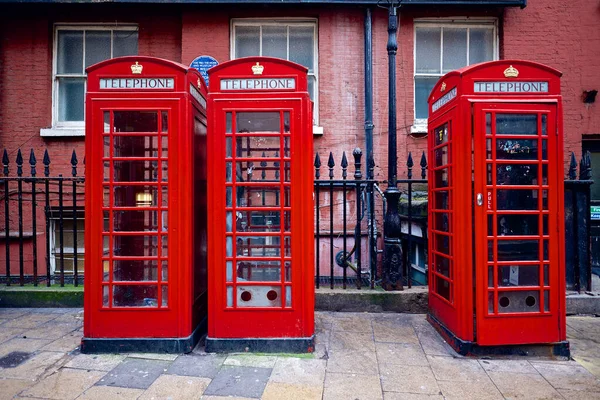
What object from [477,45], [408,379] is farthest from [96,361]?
[477,45]

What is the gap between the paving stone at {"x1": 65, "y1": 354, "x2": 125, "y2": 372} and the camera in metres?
3.25

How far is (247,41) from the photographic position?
711 centimetres

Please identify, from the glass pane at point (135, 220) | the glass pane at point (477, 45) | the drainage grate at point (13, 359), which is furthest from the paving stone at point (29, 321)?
the glass pane at point (477, 45)

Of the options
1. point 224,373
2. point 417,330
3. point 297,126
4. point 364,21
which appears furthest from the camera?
point 364,21

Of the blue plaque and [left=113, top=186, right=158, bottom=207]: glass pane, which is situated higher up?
Result: the blue plaque

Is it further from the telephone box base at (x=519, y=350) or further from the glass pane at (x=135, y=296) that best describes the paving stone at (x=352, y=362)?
the glass pane at (x=135, y=296)

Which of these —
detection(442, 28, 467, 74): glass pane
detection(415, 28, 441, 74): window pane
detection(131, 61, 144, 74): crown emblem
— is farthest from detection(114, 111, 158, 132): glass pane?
detection(442, 28, 467, 74): glass pane

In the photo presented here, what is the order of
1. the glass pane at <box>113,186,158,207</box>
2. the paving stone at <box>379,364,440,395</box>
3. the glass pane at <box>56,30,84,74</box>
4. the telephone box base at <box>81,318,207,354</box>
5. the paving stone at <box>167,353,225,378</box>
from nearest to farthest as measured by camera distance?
the paving stone at <box>379,364,440,395</box> → the paving stone at <box>167,353,225,378</box> → the telephone box base at <box>81,318,207,354</box> → the glass pane at <box>113,186,158,207</box> → the glass pane at <box>56,30,84,74</box>

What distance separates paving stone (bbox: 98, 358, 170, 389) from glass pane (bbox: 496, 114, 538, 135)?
3803mm

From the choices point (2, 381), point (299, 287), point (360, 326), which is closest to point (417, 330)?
point (360, 326)

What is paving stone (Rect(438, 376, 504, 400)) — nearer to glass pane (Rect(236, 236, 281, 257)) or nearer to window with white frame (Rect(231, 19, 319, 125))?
glass pane (Rect(236, 236, 281, 257))

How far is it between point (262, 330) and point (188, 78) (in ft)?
8.23

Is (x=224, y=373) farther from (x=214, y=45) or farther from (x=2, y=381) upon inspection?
(x=214, y=45)

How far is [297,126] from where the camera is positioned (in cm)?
345
